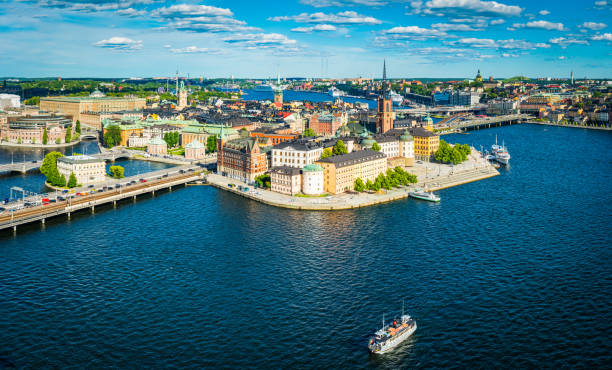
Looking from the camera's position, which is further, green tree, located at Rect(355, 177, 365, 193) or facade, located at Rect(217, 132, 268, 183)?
facade, located at Rect(217, 132, 268, 183)

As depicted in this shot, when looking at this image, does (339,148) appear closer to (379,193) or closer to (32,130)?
(379,193)

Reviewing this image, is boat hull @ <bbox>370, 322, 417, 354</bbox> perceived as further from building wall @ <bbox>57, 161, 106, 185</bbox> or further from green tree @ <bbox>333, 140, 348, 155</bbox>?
building wall @ <bbox>57, 161, 106, 185</bbox>

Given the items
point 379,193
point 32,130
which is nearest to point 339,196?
point 379,193

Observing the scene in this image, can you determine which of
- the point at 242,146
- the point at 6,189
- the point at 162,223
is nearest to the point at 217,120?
the point at 242,146

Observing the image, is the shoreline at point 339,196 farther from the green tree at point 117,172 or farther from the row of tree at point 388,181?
the green tree at point 117,172

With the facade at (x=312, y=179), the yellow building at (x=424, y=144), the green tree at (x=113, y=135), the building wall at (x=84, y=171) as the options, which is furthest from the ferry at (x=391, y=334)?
the green tree at (x=113, y=135)

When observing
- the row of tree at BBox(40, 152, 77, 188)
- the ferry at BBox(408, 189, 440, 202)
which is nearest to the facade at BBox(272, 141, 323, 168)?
the ferry at BBox(408, 189, 440, 202)
